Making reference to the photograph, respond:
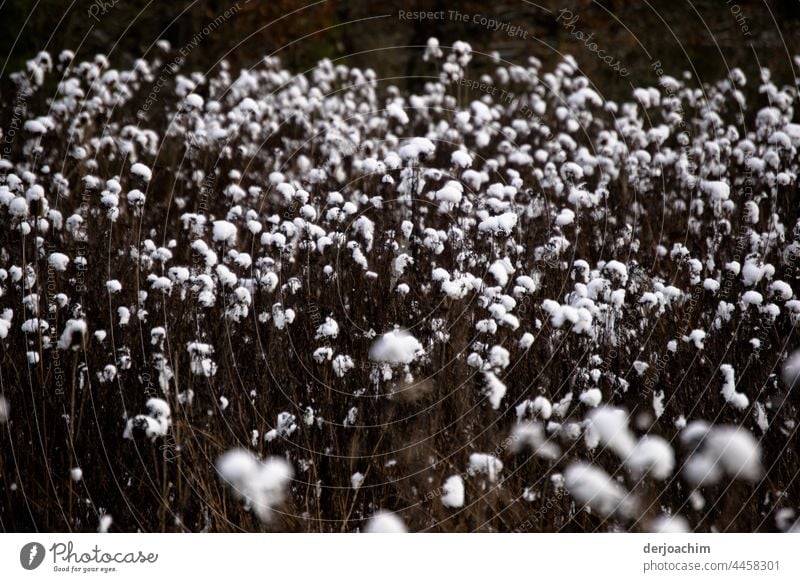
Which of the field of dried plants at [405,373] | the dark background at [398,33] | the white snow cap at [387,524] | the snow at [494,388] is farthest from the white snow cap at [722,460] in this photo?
the dark background at [398,33]

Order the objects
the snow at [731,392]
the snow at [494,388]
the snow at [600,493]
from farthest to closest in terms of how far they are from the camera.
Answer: the snow at [731,392]
the snow at [600,493]
the snow at [494,388]

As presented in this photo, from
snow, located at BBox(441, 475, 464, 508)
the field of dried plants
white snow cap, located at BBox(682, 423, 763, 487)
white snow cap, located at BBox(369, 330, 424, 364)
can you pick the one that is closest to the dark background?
the field of dried plants

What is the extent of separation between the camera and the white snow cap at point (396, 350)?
8.46 ft

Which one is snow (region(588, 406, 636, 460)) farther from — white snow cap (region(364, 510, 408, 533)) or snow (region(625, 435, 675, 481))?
white snow cap (region(364, 510, 408, 533))

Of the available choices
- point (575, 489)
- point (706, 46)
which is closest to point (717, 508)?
point (575, 489)

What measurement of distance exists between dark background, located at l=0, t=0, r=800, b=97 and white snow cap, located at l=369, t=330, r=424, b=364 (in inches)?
213

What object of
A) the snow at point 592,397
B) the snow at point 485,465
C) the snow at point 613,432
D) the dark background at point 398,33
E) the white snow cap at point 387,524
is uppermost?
the dark background at point 398,33

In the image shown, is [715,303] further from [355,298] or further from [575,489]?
[355,298]

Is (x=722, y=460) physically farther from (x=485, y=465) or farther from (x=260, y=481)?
(x=260, y=481)

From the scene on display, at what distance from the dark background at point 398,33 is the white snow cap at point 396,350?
17.7 ft

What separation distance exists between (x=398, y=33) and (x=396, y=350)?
1120cm

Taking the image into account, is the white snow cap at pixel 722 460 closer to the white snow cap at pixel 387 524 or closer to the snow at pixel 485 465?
the snow at pixel 485 465

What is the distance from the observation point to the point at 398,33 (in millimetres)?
12688
